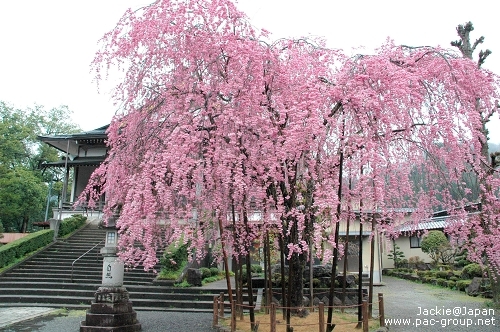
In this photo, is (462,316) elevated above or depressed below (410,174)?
below

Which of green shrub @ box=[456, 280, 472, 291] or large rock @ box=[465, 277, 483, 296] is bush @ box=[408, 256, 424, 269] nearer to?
green shrub @ box=[456, 280, 472, 291]

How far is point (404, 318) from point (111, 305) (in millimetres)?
7243

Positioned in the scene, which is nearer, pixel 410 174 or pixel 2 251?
pixel 410 174

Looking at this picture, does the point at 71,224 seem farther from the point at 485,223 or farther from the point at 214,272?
the point at 485,223

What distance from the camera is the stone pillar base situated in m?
8.46

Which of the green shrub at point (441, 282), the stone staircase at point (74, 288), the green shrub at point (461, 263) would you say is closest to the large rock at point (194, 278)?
the stone staircase at point (74, 288)

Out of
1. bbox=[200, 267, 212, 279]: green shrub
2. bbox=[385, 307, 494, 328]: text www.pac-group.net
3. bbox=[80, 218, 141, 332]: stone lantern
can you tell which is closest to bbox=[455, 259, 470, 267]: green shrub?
bbox=[385, 307, 494, 328]: text www.pac-group.net

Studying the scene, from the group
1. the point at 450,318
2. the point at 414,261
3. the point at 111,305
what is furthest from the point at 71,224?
the point at 414,261

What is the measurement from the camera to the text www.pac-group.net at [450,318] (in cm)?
926

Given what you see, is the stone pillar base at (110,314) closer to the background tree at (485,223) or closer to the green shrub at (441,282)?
the background tree at (485,223)

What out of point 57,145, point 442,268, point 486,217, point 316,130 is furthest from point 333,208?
point 57,145

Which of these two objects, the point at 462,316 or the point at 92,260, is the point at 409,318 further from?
the point at 92,260

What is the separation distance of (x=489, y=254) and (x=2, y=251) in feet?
→ 54.9

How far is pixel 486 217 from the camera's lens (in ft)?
28.4
